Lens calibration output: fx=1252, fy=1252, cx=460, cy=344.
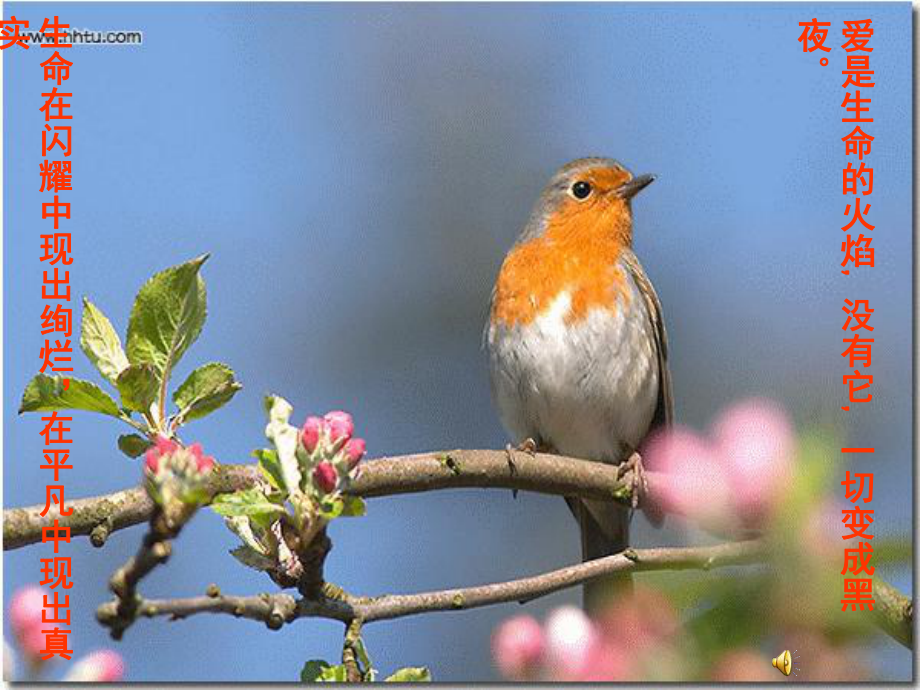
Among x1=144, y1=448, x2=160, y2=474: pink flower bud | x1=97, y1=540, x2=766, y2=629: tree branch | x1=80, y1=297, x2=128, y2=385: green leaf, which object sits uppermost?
x1=80, y1=297, x2=128, y2=385: green leaf

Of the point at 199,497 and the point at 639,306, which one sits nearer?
the point at 199,497

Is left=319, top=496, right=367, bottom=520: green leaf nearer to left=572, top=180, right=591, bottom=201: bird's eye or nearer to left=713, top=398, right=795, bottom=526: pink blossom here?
left=713, top=398, right=795, bottom=526: pink blossom

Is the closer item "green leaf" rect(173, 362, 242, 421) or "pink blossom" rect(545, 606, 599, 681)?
"pink blossom" rect(545, 606, 599, 681)

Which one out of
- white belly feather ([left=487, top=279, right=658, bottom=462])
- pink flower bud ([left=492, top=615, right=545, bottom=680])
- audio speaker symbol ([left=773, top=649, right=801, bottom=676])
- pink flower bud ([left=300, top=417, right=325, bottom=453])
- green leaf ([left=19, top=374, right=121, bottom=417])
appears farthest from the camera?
white belly feather ([left=487, top=279, right=658, bottom=462])

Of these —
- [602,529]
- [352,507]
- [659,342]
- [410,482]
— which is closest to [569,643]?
[352,507]

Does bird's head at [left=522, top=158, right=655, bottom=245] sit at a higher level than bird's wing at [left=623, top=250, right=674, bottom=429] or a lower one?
higher

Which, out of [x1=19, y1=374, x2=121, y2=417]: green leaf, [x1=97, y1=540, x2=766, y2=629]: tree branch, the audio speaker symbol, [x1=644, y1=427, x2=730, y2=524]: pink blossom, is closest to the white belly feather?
[x1=97, y1=540, x2=766, y2=629]: tree branch

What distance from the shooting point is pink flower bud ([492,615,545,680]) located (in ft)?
5.59

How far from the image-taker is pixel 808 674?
1157 mm

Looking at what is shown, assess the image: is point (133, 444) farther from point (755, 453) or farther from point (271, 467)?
point (755, 453)

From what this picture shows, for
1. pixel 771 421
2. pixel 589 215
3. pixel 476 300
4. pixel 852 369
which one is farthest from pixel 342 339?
pixel 771 421

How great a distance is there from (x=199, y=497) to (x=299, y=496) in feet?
1.42

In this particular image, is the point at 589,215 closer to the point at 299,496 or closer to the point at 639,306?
the point at 639,306

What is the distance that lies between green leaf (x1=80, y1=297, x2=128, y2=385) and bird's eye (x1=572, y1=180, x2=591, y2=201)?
126 inches
